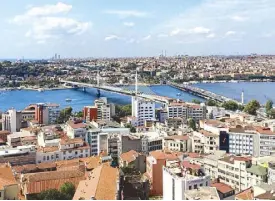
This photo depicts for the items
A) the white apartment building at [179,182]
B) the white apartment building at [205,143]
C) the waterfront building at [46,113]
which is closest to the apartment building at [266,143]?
the white apartment building at [205,143]

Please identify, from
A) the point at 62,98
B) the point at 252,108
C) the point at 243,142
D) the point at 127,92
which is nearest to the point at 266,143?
the point at 243,142

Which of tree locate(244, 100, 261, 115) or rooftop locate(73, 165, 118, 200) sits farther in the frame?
tree locate(244, 100, 261, 115)

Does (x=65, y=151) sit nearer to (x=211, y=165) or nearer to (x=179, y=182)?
(x=211, y=165)

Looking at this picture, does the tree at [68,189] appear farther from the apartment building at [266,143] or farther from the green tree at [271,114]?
the green tree at [271,114]

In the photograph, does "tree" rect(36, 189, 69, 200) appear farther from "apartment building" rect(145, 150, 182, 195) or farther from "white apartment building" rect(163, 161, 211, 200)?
"apartment building" rect(145, 150, 182, 195)

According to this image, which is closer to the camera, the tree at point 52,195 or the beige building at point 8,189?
the tree at point 52,195

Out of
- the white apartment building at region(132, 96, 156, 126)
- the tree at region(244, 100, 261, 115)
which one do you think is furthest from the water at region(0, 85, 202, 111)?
the tree at region(244, 100, 261, 115)
